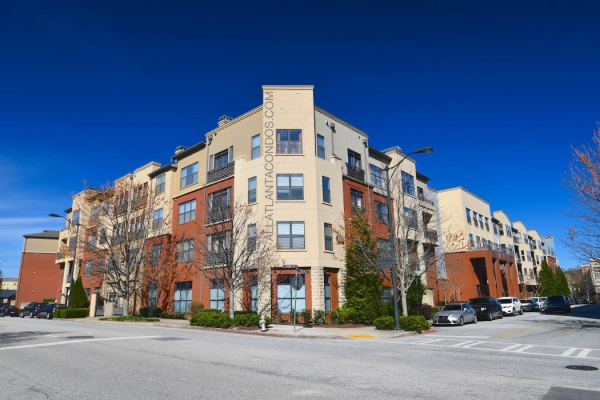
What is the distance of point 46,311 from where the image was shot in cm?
3994

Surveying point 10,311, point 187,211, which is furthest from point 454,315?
point 10,311

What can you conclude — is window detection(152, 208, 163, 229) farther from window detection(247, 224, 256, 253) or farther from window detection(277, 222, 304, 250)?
window detection(277, 222, 304, 250)

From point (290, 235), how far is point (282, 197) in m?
2.66

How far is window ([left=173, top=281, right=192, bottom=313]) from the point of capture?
3228cm

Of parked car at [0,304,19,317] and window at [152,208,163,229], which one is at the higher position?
window at [152,208,163,229]

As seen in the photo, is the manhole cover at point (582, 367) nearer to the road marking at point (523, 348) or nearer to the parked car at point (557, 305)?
the road marking at point (523, 348)

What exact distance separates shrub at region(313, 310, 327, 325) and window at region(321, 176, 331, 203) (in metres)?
7.58

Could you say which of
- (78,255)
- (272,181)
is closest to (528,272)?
(272,181)

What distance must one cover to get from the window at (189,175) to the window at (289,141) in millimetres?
10087

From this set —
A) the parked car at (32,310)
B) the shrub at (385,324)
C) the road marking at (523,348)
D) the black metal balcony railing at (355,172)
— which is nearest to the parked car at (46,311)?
the parked car at (32,310)

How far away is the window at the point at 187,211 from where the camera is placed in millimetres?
34250

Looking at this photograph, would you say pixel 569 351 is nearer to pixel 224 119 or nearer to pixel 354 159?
pixel 354 159

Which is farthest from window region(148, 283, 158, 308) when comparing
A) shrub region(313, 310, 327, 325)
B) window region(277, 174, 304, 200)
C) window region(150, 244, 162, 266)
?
shrub region(313, 310, 327, 325)

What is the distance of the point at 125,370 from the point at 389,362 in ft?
21.0
